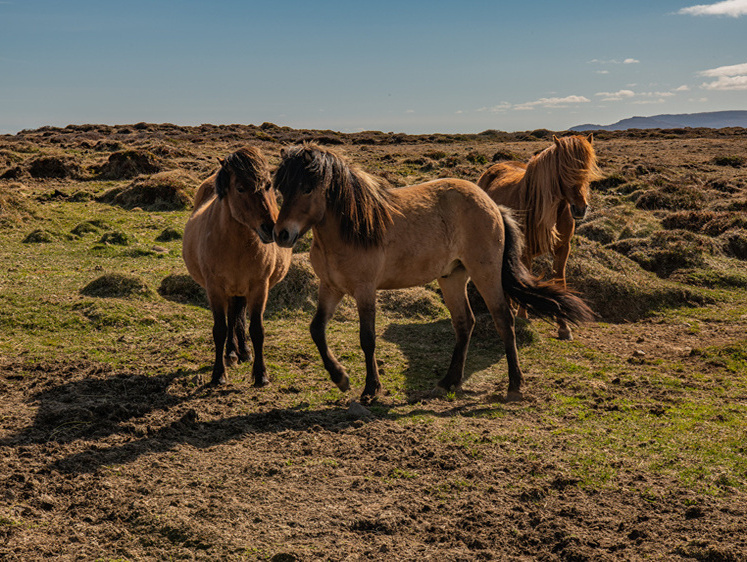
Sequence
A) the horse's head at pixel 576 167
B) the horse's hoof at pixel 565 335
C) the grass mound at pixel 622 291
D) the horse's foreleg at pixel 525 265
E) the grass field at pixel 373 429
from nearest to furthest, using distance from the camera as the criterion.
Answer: the grass field at pixel 373 429, the horse's head at pixel 576 167, the horse's hoof at pixel 565 335, the horse's foreleg at pixel 525 265, the grass mound at pixel 622 291

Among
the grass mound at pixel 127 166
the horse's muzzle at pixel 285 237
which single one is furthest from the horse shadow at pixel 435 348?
the grass mound at pixel 127 166

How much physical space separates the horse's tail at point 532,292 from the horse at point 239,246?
2.33 metres

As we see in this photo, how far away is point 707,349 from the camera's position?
6977 mm

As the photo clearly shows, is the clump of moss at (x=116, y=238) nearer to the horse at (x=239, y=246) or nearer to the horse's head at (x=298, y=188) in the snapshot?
the horse at (x=239, y=246)

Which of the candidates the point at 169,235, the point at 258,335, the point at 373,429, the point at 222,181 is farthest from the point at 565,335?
the point at 169,235

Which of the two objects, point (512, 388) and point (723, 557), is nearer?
point (723, 557)

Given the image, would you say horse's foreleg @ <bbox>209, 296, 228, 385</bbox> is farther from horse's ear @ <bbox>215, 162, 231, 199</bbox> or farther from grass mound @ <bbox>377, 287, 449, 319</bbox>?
grass mound @ <bbox>377, 287, 449, 319</bbox>

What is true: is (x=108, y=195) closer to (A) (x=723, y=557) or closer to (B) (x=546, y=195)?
(B) (x=546, y=195)

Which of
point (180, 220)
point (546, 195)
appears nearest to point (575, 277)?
point (546, 195)

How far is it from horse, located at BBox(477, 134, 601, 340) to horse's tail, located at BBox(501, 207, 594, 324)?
1251mm

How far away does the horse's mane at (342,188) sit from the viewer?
491 cm

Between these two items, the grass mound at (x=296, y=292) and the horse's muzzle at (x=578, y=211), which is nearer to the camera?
the horse's muzzle at (x=578, y=211)

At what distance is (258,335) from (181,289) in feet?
11.3

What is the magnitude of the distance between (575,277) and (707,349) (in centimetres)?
247
